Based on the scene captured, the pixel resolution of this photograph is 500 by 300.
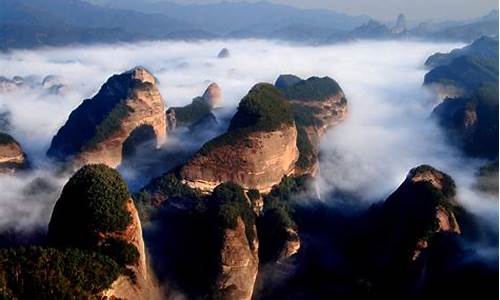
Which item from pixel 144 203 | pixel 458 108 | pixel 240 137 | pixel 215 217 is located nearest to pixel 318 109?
pixel 458 108

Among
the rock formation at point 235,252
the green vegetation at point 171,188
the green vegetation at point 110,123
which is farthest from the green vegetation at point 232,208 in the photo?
the green vegetation at point 110,123

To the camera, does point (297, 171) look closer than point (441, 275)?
No

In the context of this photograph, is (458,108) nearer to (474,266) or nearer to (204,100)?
(204,100)

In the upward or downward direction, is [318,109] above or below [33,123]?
above

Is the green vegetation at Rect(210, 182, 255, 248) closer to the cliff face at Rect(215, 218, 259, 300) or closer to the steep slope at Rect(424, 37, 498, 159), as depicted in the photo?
the cliff face at Rect(215, 218, 259, 300)

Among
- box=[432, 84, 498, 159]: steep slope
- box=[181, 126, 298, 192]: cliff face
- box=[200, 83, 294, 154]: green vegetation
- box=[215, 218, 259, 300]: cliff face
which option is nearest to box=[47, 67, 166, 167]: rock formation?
box=[200, 83, 294, 154]: green vegetation

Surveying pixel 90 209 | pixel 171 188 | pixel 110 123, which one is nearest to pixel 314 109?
pixel 110 123

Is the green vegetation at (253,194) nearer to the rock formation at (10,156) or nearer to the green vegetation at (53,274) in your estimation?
the green vegetation at (53,274)
